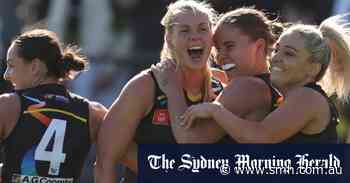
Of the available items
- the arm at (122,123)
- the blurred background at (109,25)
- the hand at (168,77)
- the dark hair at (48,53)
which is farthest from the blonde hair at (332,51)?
the blurred background at (109,25)

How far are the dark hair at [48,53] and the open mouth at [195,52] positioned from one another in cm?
54

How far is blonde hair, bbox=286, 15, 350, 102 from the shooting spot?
5707 millimetres

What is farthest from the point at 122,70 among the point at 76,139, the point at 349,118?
the point at 76,139

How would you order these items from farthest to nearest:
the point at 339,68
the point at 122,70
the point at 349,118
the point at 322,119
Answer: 1. the point at 122,70
2. the point at 349,118
3. the point at 339,68
4. the point at 322,119

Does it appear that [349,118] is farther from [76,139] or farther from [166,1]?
[166,1]

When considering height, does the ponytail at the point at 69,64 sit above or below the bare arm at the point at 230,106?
above

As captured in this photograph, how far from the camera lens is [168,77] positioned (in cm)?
589

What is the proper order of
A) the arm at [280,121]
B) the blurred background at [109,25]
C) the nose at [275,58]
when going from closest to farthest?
the arm at [280,121] < the nose at [275,58] < the blurred background at [109,25]

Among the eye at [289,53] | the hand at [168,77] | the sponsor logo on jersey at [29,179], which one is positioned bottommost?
the sponsor logo on jersey at [29,179]

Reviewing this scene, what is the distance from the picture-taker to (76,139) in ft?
19.4

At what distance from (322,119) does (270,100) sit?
0.97ft

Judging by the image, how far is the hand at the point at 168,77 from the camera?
585 cm

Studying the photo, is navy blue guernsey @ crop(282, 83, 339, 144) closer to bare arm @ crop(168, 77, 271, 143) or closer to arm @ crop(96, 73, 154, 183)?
bare arm @ crop(168, 77, 271, 143)

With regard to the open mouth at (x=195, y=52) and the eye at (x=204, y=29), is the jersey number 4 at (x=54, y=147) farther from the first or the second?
the eye at (x=204, y=29)
